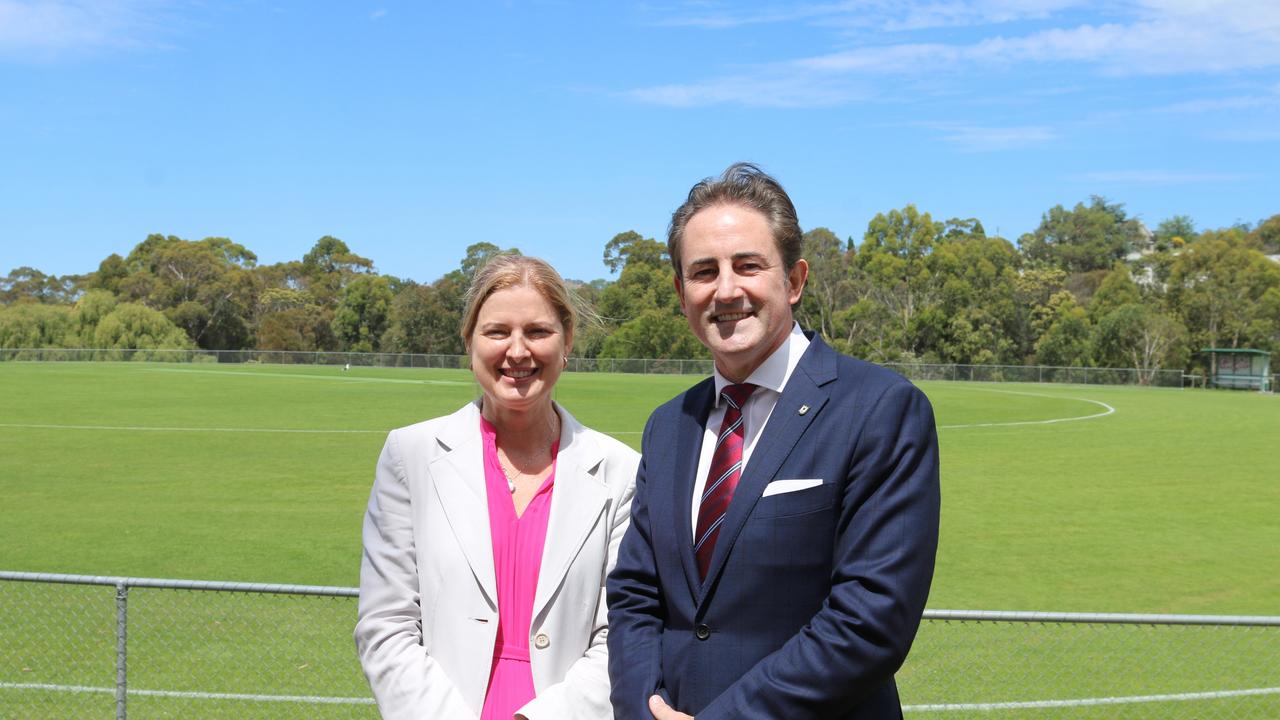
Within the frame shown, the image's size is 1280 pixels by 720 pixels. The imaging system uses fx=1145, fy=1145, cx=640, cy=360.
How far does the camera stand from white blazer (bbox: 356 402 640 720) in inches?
121

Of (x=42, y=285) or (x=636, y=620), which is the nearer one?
(x=636, y=620)

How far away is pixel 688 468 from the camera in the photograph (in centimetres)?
297

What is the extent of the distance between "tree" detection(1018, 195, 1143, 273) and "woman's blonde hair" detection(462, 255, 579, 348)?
343 feet

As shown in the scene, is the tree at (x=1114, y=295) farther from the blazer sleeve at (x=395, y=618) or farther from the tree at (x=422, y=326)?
the blazer sleeve at (x=395, y=618)

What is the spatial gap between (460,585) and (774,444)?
3.23ft

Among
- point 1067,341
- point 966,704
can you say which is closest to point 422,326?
point 1067,341

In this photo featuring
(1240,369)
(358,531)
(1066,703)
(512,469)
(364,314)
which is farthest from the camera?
(364,314)

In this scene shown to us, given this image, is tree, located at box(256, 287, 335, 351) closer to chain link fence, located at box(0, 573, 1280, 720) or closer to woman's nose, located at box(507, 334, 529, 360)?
chain link fence, located at box(0, 573, 1280, 720)

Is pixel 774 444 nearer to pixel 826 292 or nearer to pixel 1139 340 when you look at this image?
pixel 1139 340

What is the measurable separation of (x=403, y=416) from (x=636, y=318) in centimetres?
5089

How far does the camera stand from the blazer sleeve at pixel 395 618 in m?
3.06

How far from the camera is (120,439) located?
984 inches

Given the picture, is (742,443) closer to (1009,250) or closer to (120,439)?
(120,439)

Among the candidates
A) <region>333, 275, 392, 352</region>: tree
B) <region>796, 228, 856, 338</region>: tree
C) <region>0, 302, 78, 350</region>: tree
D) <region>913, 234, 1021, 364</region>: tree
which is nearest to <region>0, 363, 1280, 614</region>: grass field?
<region>913, 234, 1021, 364</region>: tree
